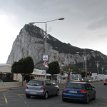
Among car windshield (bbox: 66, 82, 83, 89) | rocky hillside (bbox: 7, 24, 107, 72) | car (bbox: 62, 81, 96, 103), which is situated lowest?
car (bbox: 62, 81, 96, 103)

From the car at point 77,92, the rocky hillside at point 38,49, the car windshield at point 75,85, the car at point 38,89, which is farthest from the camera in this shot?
the rocky hillside at point 38,49

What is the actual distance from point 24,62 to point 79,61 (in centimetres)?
13044

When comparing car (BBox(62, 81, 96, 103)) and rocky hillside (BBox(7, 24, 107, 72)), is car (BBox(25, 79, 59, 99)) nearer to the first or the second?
car (BBox(62, 81, 96, 103))

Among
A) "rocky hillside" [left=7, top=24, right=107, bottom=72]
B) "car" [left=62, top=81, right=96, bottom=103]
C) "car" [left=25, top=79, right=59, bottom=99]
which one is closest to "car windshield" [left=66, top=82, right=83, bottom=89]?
"car" [left=62, top=81, right=96, bottom=103]

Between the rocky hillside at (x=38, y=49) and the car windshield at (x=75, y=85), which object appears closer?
the car windshield at (x=75, y=85)

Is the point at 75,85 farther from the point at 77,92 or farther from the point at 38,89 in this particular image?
the point at 38,89

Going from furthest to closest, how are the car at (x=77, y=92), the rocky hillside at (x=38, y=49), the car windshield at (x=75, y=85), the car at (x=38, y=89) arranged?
1. the rocky hillside at (x=38, y=49)
2. the car at (x=38, y=89)
3. the car windshield at (x=75, y=85)
4. the car at (x=77, y=92)

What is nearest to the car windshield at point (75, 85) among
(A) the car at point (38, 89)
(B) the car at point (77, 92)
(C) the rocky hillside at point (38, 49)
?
(B) the car at point (77, 92)

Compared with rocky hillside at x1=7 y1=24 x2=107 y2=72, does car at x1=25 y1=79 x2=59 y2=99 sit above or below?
below

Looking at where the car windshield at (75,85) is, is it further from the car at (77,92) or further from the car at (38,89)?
the car at (38,89)

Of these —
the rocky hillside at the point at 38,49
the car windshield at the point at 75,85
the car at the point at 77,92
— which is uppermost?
the rocky hillside at the point at 38,49

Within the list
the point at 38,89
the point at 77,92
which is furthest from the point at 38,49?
the point at 77,92

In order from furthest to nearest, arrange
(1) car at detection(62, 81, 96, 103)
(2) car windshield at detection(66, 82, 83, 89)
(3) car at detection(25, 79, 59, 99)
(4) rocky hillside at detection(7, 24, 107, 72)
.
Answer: (4) rocky hillside at detection(7, 24, 107, 72), (3) car at detection(25, 79, 59, 99), (2) car windshield at detection(66, 82, 83, 89), (1) car at detection(62, 81, 96, 103)

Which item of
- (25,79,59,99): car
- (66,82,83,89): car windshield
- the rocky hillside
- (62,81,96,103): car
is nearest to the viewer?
(62,81,96,103): car
